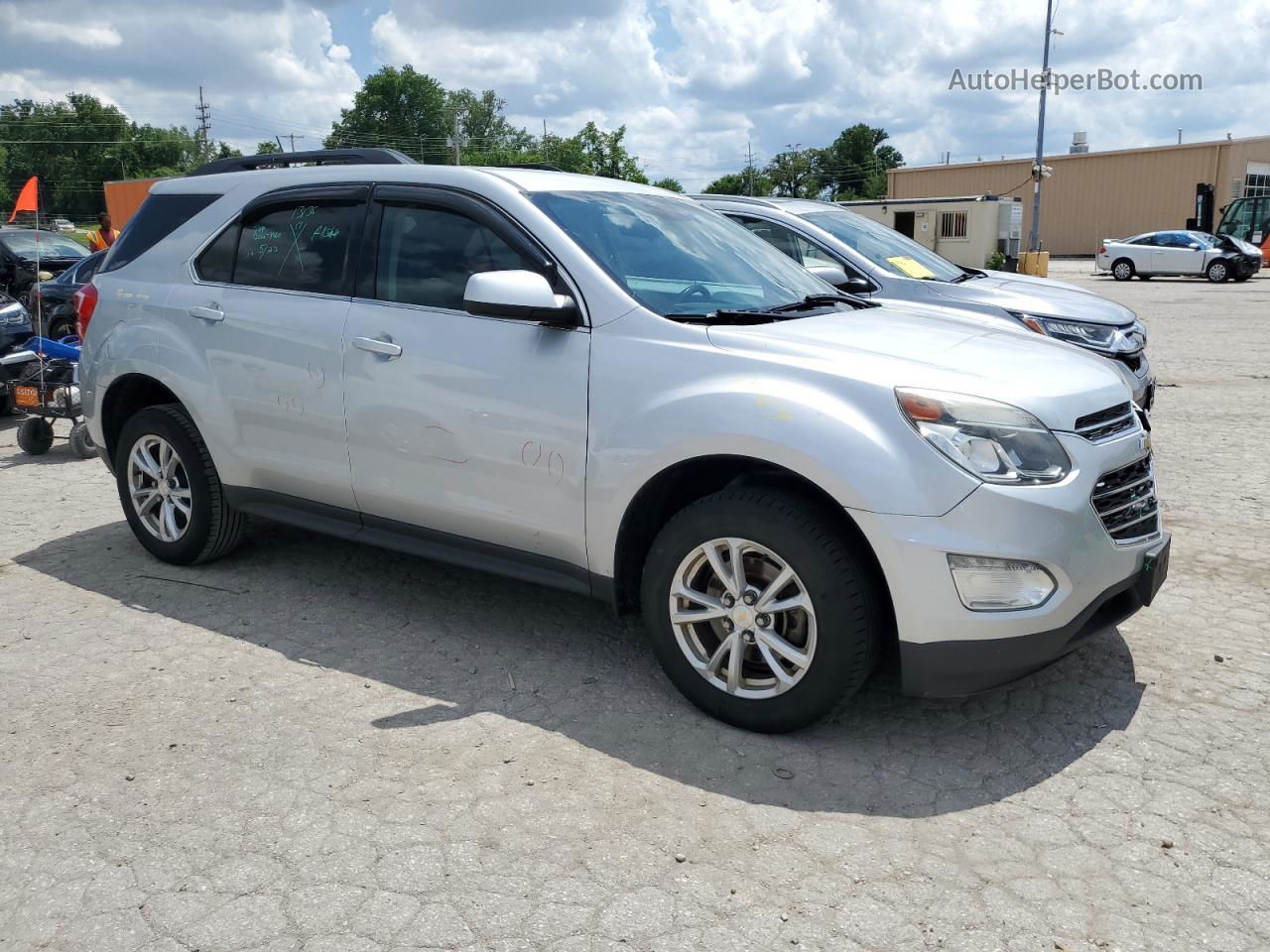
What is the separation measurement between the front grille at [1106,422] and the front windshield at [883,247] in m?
4.38

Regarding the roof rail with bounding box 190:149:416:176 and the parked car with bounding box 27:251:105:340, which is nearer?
the roof rail with bounding box 190:149:416:176

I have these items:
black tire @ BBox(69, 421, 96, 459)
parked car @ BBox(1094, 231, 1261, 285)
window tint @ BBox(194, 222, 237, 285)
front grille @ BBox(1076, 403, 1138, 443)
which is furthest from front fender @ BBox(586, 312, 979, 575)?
parked car @ BBox(1094, 231, 1261, 285)

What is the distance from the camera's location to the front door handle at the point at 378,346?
14.2 ft

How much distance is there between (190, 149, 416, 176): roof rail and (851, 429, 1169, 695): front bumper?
295 centimetres

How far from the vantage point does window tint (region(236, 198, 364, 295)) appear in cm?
467

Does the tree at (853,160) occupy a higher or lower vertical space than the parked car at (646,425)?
higher

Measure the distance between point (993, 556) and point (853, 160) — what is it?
11840cm

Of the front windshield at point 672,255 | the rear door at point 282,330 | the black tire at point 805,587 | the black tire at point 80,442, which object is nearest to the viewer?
the black tire at point 805,587

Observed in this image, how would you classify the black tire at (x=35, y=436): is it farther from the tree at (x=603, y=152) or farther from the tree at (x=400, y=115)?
the tree at (x=400, y=115)

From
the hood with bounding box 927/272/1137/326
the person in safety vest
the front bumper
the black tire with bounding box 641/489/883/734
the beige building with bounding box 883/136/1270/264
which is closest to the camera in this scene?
the front bumper

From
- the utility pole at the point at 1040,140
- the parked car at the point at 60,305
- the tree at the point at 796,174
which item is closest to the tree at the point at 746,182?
the tree at the point at 796,174

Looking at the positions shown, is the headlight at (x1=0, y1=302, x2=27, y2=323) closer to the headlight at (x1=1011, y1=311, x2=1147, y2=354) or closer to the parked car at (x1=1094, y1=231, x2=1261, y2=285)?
the headlight at (x1=1011, y1=311, x2=1147, y2=354)

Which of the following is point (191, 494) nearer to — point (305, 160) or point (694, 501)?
point (305, 160)

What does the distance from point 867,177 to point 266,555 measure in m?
113
